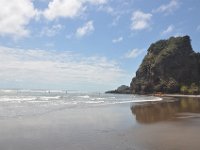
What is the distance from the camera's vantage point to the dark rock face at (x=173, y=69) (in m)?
109

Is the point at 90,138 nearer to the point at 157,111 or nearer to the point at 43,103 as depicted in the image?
the point at 157,111

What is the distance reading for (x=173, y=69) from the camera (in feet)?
366

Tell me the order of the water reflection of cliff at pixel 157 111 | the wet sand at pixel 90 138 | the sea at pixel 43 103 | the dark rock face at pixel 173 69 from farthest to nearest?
the dark rock face at pixel 173 69, the sea at pixel 43 103, the water reflection of cliff at pixel 157 111, the wet sand at pixel 90 138

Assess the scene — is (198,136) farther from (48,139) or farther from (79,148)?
(48,139)

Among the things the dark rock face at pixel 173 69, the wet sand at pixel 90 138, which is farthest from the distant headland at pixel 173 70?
the wet sand at pixel 90 138

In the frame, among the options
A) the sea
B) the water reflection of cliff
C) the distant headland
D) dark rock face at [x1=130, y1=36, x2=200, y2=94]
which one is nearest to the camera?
the water reflection of cliff

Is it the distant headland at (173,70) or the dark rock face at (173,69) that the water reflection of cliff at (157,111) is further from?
the dark rock face at (173,69)

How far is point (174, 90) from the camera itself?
105562 mm

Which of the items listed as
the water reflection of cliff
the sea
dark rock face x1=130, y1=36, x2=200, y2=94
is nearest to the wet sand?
the water reflection of cliff

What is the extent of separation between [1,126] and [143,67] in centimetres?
11054

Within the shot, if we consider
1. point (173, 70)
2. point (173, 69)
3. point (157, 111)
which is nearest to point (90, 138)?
point (157, 111)

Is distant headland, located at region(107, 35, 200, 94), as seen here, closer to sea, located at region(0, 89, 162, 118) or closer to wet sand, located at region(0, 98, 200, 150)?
sea, located at region(0, 89, 162, 118)

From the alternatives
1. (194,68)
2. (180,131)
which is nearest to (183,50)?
(194,68)

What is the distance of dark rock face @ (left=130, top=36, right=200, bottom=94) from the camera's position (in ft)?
356
